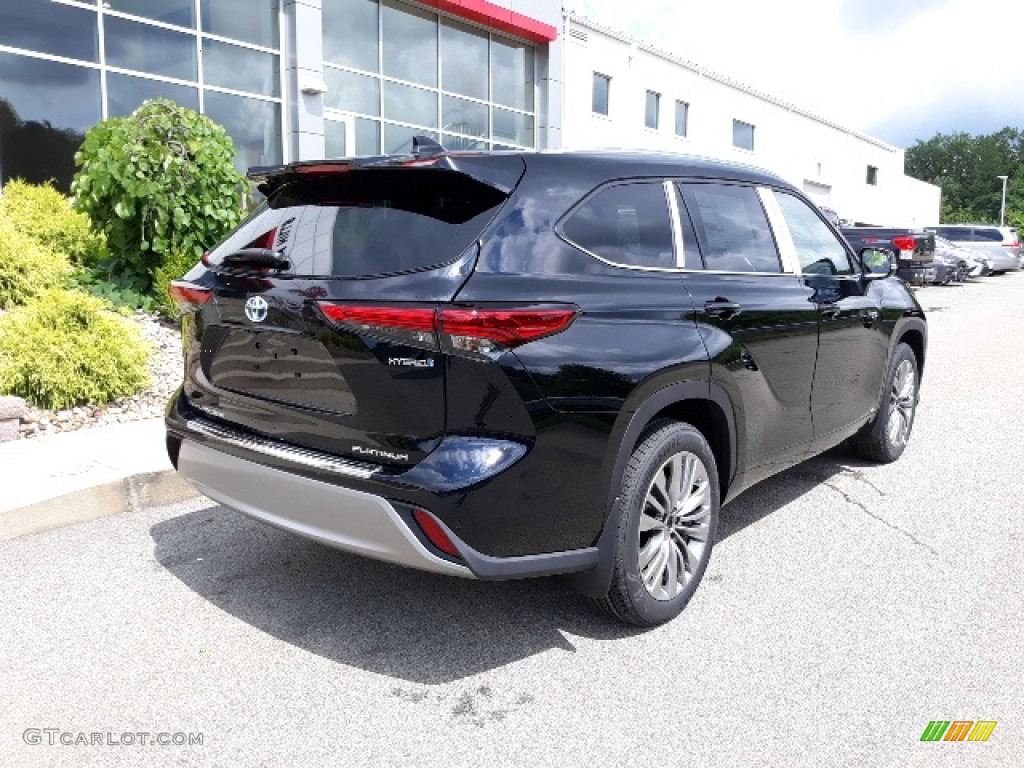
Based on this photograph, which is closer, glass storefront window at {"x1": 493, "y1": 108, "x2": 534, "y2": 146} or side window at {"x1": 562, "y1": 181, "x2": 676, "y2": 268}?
side window at {"x1": 562, "y1": 181, "x2": 676, "y2": 268}

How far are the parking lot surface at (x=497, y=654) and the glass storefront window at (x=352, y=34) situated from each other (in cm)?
1403

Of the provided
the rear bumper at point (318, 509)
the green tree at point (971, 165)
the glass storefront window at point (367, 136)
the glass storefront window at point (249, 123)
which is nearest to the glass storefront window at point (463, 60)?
the glass storefront window at point (367, 136)

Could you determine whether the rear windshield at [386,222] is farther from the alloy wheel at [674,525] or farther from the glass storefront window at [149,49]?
the glass storefront window at [149,49]

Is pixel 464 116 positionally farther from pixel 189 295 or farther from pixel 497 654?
pixel 497 654

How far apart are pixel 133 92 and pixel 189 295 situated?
1178cm

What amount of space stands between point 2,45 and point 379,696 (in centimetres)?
→ 1270

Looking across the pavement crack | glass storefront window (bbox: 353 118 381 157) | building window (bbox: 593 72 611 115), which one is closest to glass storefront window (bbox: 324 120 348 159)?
glass storefront window (bbox: 353 118 381 157)

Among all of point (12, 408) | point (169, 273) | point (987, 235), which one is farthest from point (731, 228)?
point (987, 235)

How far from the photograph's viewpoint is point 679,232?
11.7ft

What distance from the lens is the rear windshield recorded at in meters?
2.85

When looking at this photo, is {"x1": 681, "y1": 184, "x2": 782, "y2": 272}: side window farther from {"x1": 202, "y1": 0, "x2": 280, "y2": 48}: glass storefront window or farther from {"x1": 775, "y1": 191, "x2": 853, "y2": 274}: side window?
{"x1": 202, "y1": 0, "x2": 280, "y2": 48}: glass storefront window

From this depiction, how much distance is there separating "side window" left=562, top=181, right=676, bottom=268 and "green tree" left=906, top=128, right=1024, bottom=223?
12727cm

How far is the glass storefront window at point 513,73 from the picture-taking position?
20.4 metres

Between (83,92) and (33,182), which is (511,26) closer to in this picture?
(83,92)
